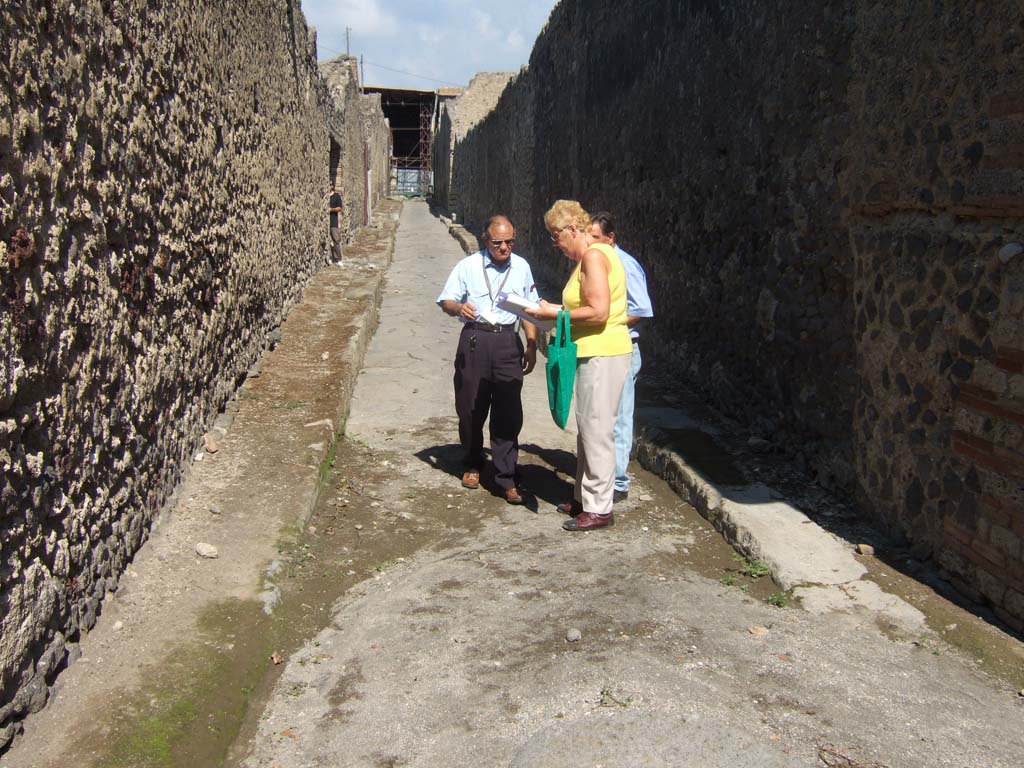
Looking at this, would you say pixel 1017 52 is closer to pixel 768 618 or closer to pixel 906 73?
pixel 906 73

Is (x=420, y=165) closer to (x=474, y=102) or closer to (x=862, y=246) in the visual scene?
(x=474, y=102)

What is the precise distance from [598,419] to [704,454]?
1.15 metres

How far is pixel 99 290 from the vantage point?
3.18m

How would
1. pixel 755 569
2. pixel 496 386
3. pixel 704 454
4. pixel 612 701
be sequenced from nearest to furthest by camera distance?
1. pixel 612 701
2. pixel 755 569
3. pixel 496 386
4. pixel 704 454

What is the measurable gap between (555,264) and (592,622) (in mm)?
9456

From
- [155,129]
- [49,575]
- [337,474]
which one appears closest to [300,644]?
[49,575]

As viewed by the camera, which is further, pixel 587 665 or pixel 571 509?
pixel 571 509

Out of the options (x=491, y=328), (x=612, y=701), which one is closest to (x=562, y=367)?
(x=491, y=328)

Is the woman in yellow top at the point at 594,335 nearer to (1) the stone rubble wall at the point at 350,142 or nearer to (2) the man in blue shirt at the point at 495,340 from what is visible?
(2) the man in blue shirt at the point at 495,340

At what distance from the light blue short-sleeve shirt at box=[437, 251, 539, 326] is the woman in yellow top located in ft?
1.59

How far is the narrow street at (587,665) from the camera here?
98.9 inches

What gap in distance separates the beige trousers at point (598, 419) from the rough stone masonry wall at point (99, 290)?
186 cm

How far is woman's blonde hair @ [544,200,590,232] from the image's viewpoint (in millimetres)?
4211

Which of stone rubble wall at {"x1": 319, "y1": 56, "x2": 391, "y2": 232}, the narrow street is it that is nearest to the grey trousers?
stone rubble wall at {"x1": 319, "y1": 56, "x2": 391, "y2": 232}
